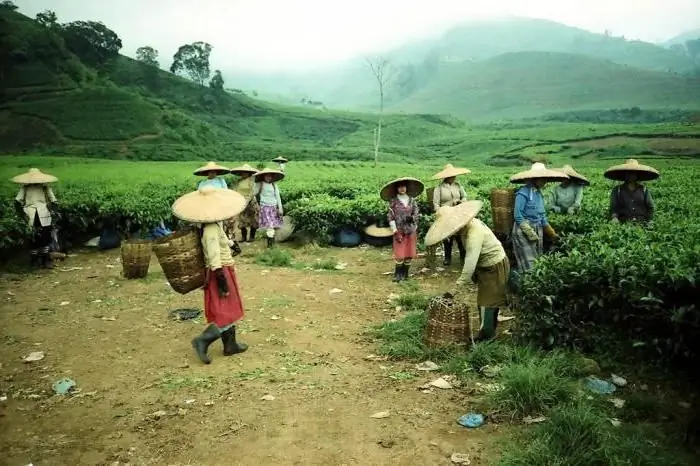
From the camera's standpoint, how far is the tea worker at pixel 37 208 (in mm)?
9484

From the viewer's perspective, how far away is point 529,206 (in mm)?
6578

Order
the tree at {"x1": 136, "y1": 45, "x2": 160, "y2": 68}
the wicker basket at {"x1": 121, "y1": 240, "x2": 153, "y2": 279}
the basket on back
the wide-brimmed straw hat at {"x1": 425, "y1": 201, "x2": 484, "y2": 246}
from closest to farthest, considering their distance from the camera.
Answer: the wide-brimmed straw hat at {"x1": 425, "y1": 201, "x2": 484, "y2": 246}
the basket on back
the wicker basket at {"x1": 121, "y1": 240, "x2": 153, "y2": 279}
the tree at {"x1": 136, "y1": 45, "x2": 160, "y2": 68}

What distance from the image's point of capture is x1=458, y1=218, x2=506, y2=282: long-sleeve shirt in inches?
209

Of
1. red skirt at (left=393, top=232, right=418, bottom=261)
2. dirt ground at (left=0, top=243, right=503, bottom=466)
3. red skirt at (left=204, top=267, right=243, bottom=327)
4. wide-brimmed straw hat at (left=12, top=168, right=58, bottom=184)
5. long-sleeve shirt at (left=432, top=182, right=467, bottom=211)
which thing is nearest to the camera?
dirt ground at (left=0, top=243, right=503, bottom=466)

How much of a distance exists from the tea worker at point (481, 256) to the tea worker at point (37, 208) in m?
7.64

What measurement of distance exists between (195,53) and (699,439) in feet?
338

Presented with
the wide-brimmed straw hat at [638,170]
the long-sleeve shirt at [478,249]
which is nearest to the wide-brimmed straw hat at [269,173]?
the long-sleeve shirt at [478,249]

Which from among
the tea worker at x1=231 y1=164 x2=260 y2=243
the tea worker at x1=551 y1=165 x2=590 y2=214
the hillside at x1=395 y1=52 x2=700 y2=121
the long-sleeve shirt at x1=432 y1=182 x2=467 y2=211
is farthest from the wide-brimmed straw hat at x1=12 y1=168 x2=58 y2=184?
the hillside at x1=395 y1=52 x2=700 y2=121

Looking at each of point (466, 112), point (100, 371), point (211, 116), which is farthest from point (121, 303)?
point (466, 112)

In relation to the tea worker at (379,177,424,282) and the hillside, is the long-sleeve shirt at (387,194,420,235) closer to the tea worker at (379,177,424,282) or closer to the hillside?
the tea worker at (379,177,424,282)

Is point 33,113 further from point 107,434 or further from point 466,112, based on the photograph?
point 466,112

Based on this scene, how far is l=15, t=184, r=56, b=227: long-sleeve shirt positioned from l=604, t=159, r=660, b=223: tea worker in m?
9.90

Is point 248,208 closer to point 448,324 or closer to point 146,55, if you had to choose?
point 448,324

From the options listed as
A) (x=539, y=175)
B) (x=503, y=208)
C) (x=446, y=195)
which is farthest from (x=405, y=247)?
(x=539, y=175)
